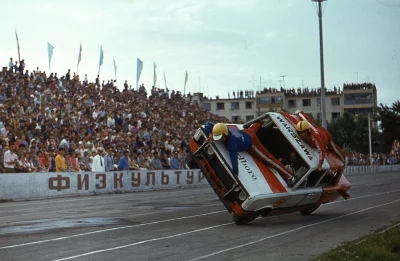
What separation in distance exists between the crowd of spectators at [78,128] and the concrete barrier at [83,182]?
409 millimetres

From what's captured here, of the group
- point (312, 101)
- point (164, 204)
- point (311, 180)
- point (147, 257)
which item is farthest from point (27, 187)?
point (312, 101)

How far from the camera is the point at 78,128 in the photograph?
31719mm

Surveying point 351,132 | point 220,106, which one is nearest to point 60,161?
point 351,132

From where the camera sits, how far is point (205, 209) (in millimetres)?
18531

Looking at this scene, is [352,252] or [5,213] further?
[5,213]

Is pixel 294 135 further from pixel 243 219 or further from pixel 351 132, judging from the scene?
A: pixel 351 132

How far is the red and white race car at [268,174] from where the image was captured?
13727 mm

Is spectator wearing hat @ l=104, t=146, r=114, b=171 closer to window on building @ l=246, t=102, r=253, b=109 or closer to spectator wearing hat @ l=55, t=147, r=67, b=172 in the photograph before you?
spectator wearing hat @ l=55, t=147, r=67, b=172

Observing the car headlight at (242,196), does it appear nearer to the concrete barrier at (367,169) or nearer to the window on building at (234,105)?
the concrete barrier at (367,169)

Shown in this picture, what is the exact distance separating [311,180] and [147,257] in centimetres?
654

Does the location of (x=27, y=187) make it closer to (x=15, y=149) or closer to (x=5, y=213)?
(x=15, y=149)

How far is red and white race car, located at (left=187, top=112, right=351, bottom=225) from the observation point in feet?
45.0

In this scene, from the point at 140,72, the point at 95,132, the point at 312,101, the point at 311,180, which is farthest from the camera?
the point at 312,101

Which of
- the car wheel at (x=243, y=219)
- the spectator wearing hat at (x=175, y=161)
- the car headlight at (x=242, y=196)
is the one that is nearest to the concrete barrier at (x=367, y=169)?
the spectator wearing hat at (x=175, y=161)
